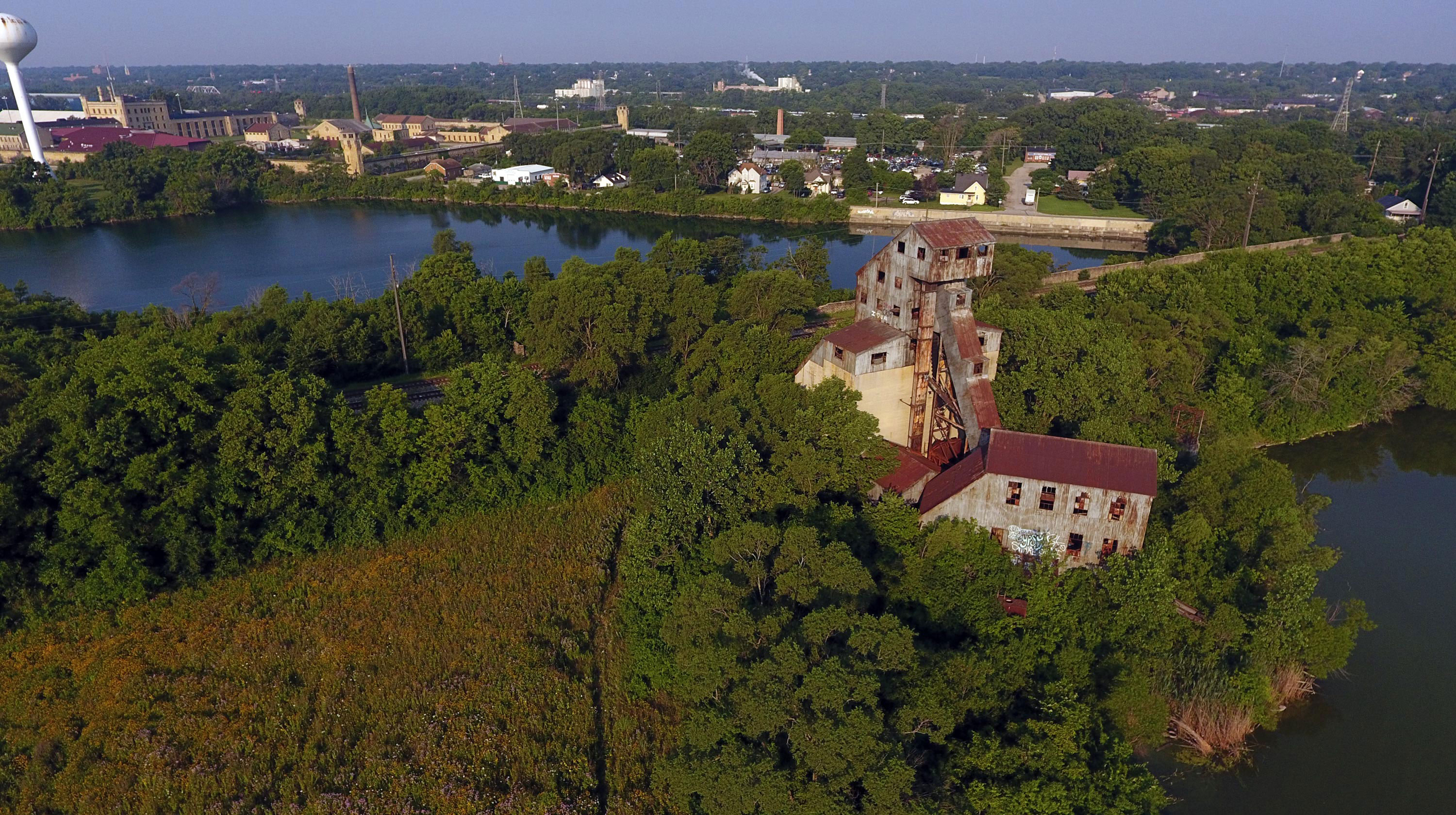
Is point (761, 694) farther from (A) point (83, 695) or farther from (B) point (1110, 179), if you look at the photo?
(B) point (1110, 179)

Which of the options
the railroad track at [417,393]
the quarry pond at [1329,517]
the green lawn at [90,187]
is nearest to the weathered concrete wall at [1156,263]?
the quarry pond at [1329,517]

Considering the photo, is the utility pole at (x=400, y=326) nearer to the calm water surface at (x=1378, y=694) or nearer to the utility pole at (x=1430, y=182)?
the calm water surface at (x=1378, y=694)

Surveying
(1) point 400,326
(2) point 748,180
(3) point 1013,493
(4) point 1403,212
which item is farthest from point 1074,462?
(2) point 748,180

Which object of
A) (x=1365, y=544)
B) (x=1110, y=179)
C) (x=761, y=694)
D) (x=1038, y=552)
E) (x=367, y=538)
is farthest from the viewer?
(x=1110, y=179)

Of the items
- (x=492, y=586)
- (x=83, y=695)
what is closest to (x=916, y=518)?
(x=492, y=586)

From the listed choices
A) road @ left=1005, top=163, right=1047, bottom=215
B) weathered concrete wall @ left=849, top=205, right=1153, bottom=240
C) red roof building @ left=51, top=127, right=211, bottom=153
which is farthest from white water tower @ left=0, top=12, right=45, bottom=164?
road @ left=1005, top=163, right=1047, bottom=215

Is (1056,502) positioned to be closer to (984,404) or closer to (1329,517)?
(984,404)
